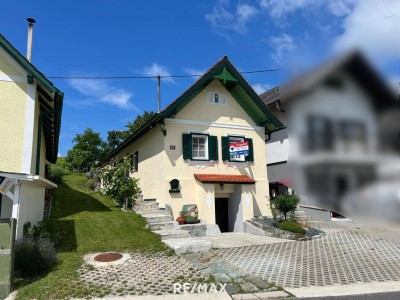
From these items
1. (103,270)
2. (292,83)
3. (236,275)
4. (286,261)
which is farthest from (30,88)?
(292,83)

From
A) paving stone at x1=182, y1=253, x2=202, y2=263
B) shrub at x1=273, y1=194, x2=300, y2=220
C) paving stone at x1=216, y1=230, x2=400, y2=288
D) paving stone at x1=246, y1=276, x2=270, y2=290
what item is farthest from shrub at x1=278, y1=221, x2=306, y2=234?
paving stone at x1=246, y1=276, x2=270, y2=290

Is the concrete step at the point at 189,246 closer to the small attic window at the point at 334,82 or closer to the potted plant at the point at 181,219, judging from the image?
the potted plant at the point at 181,219

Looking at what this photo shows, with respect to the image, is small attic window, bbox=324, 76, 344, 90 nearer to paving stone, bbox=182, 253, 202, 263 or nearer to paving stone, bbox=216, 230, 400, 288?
paving stone, bbox=216, 230, 400, 288

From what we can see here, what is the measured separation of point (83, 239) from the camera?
13.3 m

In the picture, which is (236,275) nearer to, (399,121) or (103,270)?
(103,270)

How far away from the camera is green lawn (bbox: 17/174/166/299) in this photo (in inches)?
325

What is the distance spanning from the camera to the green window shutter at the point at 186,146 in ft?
61.2

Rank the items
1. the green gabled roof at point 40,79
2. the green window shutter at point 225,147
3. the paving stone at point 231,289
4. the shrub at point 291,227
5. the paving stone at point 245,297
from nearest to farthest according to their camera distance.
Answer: the paving stone at point 245,297
the paving stone at point 231,289
the green gabled roof at point 40,79
the shrub at point 291,227
the green window shutter at point 225,147

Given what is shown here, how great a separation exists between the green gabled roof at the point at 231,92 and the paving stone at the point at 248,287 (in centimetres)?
1034

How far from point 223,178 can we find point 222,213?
281 centimetres

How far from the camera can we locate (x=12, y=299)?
7.67m

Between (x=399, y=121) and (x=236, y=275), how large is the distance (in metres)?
9.35

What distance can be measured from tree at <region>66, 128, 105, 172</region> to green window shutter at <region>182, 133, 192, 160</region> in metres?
38.1

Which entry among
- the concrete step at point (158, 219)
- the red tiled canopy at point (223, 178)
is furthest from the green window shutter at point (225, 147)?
the concrete step at point (158, 219)
